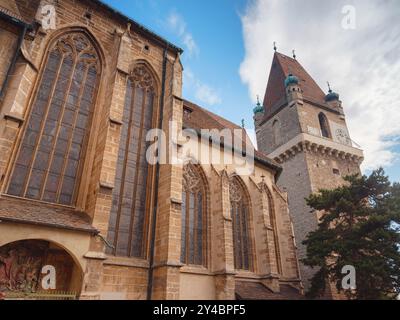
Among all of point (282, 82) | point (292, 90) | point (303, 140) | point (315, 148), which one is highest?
point (282, 82)

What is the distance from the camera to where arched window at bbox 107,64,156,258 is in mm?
9008

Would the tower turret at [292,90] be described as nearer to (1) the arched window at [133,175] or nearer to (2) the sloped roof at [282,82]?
(2) the sloped roof at [282,82]

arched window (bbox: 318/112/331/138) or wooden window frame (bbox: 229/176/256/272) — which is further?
arched window (bbox: 318/112/331/138)

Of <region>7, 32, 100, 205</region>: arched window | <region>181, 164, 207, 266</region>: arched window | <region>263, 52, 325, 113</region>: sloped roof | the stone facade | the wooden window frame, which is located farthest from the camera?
<region>263, 52, 325, 113</region>: sloped roof

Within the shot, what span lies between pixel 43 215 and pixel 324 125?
2248 centimetres

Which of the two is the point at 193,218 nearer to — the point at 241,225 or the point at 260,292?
the point at 241,225

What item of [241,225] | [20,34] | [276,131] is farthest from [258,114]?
[20,34]

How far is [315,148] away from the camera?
830 inches

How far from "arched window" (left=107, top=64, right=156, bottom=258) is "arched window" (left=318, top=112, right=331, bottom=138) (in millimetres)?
16667

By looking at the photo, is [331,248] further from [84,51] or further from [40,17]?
[40,17]

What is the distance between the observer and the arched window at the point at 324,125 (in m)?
23.4

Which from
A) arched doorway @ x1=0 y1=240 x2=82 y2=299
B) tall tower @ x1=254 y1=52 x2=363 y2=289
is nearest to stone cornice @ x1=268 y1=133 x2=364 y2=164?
tall tower @ x1=254 y1=52 x2=363 y2=289

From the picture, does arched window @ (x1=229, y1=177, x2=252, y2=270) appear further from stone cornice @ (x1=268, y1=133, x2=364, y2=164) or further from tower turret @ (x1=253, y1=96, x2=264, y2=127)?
tower turret @ (x1=253, y1=96, x2=264, y2=127)

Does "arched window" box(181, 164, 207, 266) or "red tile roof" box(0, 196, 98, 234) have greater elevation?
"arched window" box(181, 164, 207, 266)
